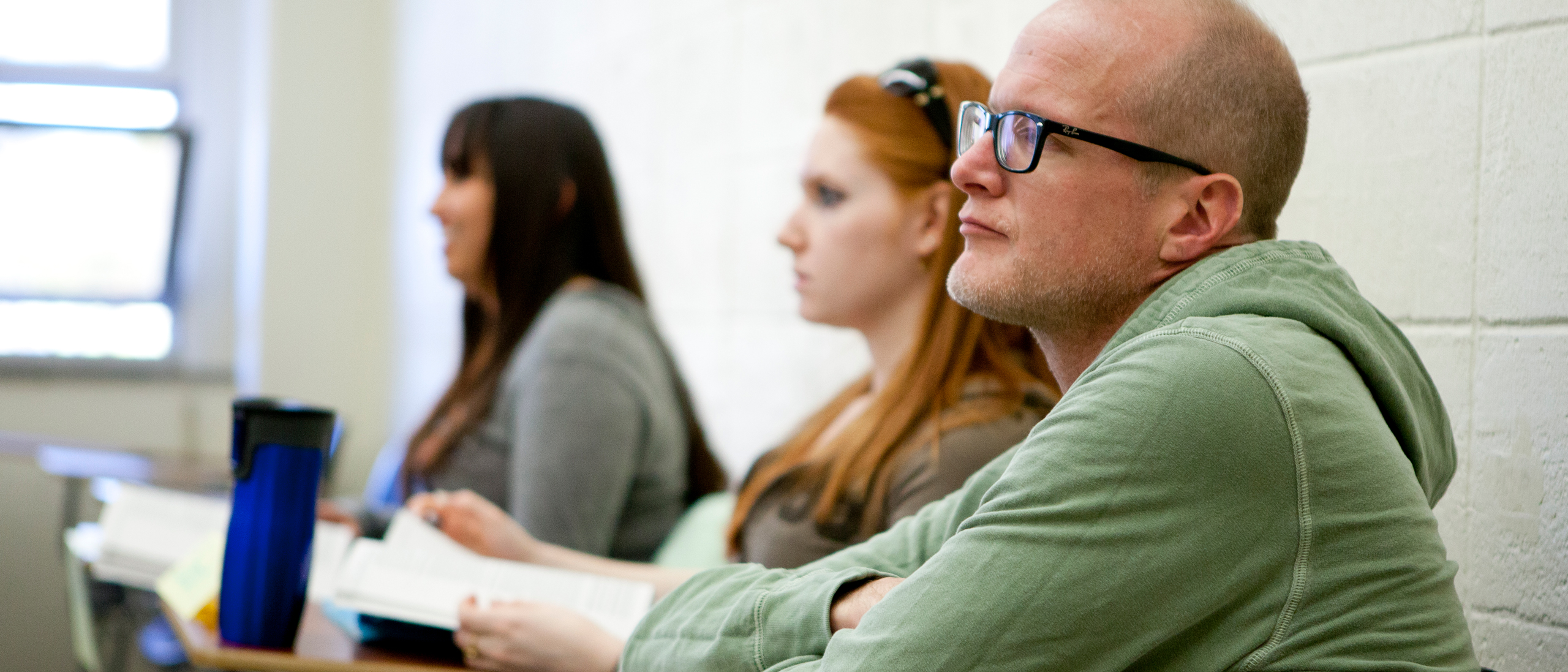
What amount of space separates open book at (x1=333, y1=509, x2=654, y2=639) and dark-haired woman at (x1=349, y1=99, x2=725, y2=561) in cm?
47

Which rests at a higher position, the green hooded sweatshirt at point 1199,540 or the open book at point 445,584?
the green hooded sweatshirt at point 1199,540

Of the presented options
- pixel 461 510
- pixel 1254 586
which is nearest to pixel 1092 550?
pixel 1254 586

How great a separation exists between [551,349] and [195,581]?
66cm

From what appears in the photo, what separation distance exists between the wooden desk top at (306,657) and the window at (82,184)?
3392mm

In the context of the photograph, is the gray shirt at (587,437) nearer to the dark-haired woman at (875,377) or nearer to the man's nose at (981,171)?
the dark-haired woman at (875,377)

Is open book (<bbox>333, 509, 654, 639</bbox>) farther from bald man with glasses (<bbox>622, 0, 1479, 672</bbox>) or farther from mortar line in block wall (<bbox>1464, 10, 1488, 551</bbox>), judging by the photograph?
mortar line in block wall (<bbox>1464, 10, 1488, 551</bbox>)

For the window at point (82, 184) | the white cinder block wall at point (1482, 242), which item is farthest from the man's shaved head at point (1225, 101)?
the window at point (82, 184)

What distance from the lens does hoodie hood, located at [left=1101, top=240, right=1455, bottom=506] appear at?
84 cm

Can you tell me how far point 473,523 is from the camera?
5.24 feet

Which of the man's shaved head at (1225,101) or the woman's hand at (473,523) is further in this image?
the woman's hand at (473,523)

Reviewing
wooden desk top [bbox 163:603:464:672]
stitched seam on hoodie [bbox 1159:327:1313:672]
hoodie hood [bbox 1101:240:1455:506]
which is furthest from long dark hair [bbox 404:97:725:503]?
stitched seam on hoodie [bbox 1159:327:1313:672]

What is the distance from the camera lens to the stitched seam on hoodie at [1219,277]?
871 millimetres

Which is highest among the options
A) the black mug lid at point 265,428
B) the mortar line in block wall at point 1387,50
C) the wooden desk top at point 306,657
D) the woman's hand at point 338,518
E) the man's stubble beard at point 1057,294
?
the mortar line in block wall at point 1387,50

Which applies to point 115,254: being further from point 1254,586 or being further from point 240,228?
point 1254,586
